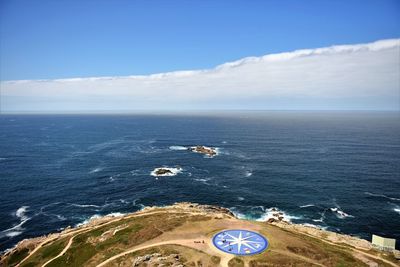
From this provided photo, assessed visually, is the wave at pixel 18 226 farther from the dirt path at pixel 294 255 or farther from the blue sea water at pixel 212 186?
the dirt path at pixel 294 255

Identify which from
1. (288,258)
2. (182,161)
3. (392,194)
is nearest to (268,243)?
(288,258)

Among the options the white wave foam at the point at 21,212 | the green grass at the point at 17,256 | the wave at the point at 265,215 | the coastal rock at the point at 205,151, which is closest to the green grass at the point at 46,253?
the green grass at the point at 17,256

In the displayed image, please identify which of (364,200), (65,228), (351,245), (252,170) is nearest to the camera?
(351,245)

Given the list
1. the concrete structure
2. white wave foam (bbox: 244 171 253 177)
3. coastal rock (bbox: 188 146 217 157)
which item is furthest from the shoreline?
coastal rock (bbox: 188 146 217 157)

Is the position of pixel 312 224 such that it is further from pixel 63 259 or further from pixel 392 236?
pixel 63 259

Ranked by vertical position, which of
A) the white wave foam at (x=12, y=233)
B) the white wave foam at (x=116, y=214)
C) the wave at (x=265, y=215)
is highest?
the wave at (x=265, y=215)
